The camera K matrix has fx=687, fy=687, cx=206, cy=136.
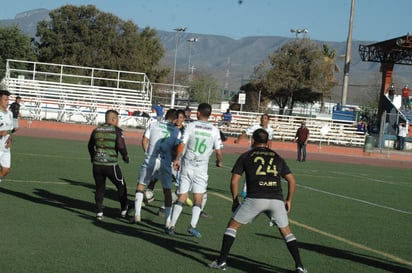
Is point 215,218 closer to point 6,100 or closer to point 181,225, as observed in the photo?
point 181,225

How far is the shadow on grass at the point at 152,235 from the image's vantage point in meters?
9.14

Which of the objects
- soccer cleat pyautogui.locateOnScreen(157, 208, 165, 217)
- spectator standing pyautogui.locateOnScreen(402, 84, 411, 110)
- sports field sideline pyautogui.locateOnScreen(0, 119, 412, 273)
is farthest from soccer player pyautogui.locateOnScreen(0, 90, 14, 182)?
spectator standing pyautogui.locateOnScreen(402, 84, 411, 110)

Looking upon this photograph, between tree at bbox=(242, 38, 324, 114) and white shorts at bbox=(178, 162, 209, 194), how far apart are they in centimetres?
5467

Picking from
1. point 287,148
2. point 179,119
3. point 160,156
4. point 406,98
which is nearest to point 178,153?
point 160,156

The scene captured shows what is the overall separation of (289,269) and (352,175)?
17.9m

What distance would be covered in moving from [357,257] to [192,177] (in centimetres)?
279

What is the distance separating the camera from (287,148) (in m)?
42.6

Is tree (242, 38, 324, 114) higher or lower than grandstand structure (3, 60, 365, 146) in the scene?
higher

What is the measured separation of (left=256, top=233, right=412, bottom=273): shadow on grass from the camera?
31.7 ft

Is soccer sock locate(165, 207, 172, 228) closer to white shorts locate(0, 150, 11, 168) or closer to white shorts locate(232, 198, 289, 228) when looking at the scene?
white shorts locate(232, 198, 289, 228)

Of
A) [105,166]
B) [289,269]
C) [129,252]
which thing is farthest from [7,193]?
[289,269]

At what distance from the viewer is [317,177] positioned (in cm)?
2375

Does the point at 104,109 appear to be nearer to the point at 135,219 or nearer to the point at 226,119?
the point at 226,119

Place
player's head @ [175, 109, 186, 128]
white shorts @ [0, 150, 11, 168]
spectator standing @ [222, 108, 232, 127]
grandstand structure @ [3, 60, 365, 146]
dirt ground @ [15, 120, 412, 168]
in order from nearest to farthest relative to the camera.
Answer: player's head @ [175, 109, 186, 128], white shorts @ [0, 150, 11, 168], dirt ground @ [15, 120, 412, 168], grandstand structure @ [3, 60, 365, 146], spectator standing @ [222, 108, 232, 127]
